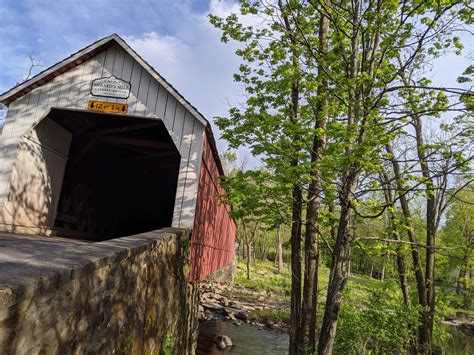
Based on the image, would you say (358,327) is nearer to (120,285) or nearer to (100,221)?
(120,285)

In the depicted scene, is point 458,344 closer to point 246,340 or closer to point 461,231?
point 246,340

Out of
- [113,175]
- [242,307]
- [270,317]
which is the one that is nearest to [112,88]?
[113,175]

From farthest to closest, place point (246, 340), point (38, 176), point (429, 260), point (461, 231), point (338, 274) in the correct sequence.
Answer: point (461, 231), point (246, 340), point (429, 260), point (38, 176), point (338, 274)

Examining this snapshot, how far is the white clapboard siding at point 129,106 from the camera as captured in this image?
21.9 feet

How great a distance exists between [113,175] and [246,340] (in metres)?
7.45

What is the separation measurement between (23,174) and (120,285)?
516 centimetres

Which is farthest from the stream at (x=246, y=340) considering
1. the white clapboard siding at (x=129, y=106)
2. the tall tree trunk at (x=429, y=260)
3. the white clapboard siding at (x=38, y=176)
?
the white clapboard siding at (x=129, y=106)

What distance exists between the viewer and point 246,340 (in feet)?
38.8

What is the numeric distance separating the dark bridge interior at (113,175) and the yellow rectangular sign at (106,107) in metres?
1.14

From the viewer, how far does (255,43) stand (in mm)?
8359

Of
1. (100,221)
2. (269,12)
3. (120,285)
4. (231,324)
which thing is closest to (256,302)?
(231,324)

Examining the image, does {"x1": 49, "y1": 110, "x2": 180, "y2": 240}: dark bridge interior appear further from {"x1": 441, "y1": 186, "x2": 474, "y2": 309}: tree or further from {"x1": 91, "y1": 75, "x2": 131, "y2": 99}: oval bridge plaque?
{"x1": 441, "y1": 186, "x2": 474, "y2": 309}: tree

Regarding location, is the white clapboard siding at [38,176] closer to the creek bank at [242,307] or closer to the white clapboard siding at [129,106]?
the white clapboard siding at [129,106]

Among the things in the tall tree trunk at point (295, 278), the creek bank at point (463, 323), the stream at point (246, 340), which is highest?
the tall tree trunk at point (295, 278)
